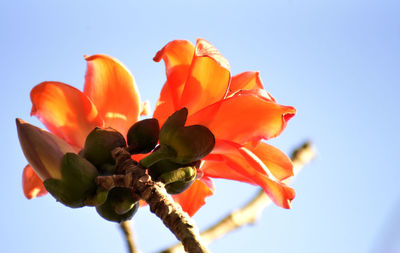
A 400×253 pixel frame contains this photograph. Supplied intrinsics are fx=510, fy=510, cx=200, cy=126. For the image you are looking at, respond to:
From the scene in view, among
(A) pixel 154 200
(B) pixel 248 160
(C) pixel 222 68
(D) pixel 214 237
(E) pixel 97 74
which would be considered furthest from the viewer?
(D) pixel 214 237

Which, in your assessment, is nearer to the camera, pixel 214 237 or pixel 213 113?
pixel 213 113

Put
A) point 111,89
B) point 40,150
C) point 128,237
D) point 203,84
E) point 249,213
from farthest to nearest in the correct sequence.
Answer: point 249,213 < point 128,237 < point 111,89 < point 203,84 < point 40,150

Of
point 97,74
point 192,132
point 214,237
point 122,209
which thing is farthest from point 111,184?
point 214,237

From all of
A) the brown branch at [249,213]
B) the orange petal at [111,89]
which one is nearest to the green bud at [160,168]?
the orange petal at [111,89]

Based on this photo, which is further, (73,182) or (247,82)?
(247,82)

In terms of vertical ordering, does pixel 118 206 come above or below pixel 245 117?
below

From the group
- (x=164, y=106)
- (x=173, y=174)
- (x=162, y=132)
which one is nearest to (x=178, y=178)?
(x=173, y=174)

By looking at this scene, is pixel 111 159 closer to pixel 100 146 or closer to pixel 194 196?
pixel 100 146

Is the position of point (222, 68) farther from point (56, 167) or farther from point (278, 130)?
point (56, 167)

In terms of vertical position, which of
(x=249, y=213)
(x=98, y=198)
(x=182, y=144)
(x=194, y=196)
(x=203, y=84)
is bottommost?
(x=249, y=213)
